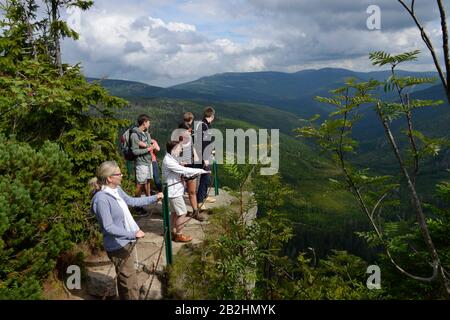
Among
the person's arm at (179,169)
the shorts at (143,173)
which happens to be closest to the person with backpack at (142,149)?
the shorts at (143,173)

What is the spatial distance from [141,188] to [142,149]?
1.34 m

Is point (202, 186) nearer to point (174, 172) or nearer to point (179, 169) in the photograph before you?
point (174, 172)

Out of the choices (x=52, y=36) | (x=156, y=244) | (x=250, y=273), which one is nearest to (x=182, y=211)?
(x=156, y=244)

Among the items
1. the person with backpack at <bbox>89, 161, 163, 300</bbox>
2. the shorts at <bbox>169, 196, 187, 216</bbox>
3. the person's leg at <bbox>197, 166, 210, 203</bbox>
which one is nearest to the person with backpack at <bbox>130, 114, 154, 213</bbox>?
the person's leg at <bbox>197, 166, 210, 203</bbox>

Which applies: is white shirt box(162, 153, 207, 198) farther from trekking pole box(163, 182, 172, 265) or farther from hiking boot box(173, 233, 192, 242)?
hiking boot box(173, 233, 192, 242)

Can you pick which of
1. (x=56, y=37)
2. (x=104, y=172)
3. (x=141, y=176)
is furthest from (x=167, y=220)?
(x=56, y=37)

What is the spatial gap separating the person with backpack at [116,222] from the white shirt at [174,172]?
1.44 meters

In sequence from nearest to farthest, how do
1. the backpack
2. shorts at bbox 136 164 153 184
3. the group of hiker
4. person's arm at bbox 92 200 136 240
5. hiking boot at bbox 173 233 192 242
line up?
person's arm at bbox 92 200 136 240, the group of hiker, hiking boot at bbox 173 233 192 242, the backpack, shorts at bbox 136 164 153 184

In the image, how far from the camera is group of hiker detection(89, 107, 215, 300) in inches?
216

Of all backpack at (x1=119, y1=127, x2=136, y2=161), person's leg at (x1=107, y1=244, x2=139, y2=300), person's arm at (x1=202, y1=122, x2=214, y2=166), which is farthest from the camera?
person's arm at (x1=202, y1=122, x2=214, y2=166)

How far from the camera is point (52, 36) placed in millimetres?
10094

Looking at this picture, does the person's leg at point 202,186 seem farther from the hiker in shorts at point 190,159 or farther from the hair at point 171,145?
the hair at point 171,145

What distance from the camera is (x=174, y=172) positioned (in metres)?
7.72

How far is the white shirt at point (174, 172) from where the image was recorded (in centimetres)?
754
